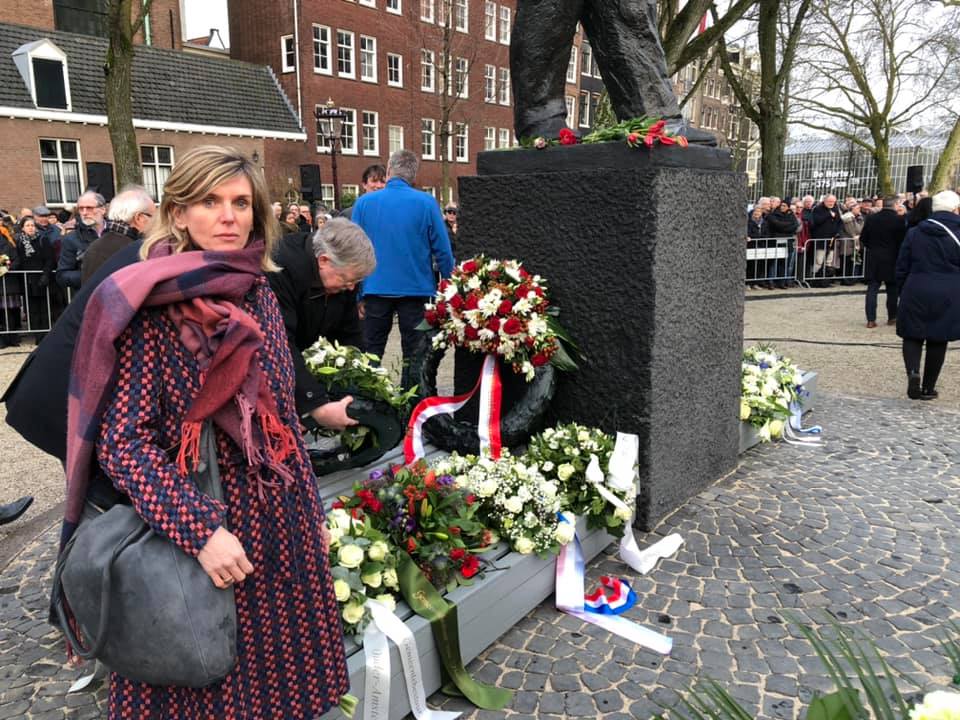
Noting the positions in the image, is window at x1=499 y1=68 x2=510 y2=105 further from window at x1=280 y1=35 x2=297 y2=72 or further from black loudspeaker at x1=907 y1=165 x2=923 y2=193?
black loudspeaker at x1=907 y1=165 x2=923 y2=193

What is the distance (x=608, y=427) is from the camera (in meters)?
4.02

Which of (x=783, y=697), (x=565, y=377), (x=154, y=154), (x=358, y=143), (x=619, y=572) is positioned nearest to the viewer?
(x=783, y=697)

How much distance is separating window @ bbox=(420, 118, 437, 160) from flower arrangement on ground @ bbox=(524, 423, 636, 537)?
31.6 meters

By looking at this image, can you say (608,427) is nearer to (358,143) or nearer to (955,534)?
(955,534)

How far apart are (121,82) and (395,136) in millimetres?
20422

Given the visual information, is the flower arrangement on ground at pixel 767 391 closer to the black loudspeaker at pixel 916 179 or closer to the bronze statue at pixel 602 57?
the bronze statue at pixel 602 57

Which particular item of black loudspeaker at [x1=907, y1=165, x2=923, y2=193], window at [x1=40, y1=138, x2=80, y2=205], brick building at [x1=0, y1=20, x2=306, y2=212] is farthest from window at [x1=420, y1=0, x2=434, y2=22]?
black loudspeaker at [x1=907, y1=165, x2=923, y2=193]

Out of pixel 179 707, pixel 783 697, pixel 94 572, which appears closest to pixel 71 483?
pixel 94 572

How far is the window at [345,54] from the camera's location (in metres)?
30.3

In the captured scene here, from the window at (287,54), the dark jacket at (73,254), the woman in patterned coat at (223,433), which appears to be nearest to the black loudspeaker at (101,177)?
the dark jacket at (73,254)

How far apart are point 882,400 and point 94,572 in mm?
6460

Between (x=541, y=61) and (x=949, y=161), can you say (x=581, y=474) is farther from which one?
(x=949, y=161)

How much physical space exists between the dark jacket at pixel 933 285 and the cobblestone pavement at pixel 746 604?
209 centimetres

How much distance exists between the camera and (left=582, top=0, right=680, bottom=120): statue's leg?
4.18 metres
